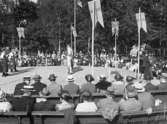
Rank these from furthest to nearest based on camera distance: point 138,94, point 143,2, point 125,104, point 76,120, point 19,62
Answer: point 143,2 < point 19,62 < point 138,94 < point 125,104 < point 76,120

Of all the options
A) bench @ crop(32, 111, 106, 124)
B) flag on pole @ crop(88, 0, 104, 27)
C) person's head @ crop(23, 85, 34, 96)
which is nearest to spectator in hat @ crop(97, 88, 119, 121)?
bench @ crop(32, 111, 106, 124)

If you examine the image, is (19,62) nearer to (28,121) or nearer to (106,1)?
(106,1)

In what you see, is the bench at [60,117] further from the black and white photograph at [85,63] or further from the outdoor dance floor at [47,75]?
the outdoor dance floor at [47,75]

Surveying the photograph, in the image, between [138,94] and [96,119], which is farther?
[138,94]

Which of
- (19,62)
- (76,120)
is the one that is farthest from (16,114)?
(19,62)

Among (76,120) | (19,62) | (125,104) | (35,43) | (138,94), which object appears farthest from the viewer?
(35,43)

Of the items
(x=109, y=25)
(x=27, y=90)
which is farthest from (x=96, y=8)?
(x=109, y=25)

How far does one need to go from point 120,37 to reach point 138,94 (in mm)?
41308

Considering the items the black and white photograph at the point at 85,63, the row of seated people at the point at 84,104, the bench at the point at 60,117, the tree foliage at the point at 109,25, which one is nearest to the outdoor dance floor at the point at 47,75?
the black and white photograph at the point at 85,63

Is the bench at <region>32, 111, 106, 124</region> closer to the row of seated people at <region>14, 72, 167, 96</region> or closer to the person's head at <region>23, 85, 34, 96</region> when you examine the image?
the person's head at <region>23, 85, 34, 96</region>

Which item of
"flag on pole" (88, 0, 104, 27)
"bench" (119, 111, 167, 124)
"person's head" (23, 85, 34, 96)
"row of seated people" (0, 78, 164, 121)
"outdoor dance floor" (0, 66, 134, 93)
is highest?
"flag on pole" (88, 0, 104, 27)

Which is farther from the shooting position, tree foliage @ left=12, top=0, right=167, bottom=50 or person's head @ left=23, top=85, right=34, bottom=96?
tree foliage @ left=12, top=0, right=167, bottom=50

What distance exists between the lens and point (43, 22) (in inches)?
2781

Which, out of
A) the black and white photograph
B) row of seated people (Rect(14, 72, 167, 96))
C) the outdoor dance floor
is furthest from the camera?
the outdoor dance floor
